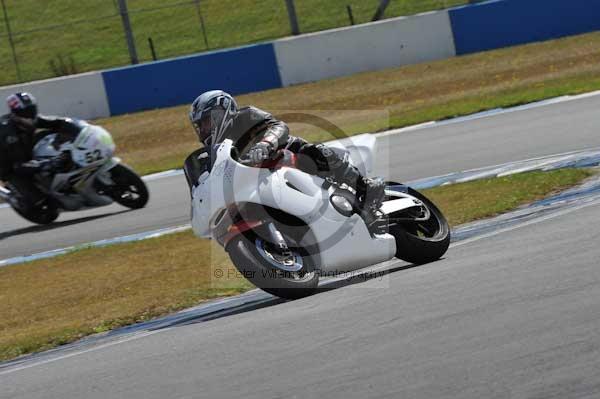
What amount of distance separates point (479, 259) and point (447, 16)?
1468 cm

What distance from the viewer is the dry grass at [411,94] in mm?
17438

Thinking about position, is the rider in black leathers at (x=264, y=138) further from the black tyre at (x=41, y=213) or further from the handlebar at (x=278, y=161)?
the black tyre at (x=41, y=213)

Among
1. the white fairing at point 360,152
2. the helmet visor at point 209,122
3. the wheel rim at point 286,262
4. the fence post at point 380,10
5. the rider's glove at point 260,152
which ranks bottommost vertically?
the fence post at point 380,10

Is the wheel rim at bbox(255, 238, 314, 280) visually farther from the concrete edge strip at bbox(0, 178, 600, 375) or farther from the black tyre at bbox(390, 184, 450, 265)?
the black tyre at bbox(390, 184, 450, 265)

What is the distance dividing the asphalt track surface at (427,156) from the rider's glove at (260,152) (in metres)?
5.35

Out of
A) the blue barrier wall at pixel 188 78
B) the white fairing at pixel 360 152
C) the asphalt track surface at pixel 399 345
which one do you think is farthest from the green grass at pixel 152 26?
the asphalt track surface at pixel 399 345

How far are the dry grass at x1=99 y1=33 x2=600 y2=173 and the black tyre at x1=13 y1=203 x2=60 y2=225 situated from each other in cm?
317

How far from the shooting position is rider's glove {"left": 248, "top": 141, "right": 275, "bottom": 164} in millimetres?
6859

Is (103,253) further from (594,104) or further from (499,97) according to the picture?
(499,97)

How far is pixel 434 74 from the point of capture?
67.7 feet

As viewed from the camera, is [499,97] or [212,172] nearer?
[212,172]

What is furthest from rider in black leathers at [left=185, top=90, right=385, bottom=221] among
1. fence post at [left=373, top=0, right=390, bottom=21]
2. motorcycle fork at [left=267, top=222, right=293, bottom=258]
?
fence post at [left=373, top=0, right=390, bottom=21]

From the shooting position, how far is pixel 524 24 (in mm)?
21500

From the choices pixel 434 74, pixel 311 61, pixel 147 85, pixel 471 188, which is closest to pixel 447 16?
pixel 434 74
